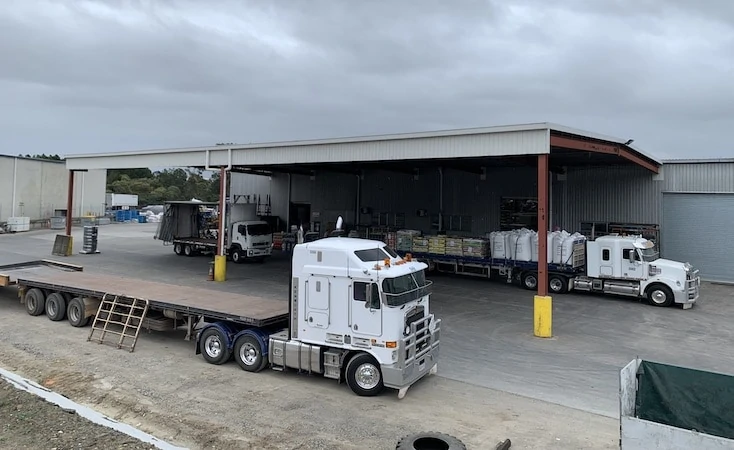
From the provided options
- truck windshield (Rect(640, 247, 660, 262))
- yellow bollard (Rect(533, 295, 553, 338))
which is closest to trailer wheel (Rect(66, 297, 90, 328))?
yellow bollard (Rect(533, 295, 553, 338))

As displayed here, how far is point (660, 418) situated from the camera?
20.8 feet

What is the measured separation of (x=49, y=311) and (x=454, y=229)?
2024cm

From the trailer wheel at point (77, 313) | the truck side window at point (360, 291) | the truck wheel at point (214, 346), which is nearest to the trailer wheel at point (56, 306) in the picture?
the trailer wheel at point (77, 313)

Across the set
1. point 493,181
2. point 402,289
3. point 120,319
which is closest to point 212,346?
point 120,319

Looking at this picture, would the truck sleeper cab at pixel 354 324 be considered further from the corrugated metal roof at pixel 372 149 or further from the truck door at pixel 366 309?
the corrugated metal roof at pixel 372 149

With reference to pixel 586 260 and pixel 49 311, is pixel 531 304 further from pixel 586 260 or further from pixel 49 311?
pixel 49 311

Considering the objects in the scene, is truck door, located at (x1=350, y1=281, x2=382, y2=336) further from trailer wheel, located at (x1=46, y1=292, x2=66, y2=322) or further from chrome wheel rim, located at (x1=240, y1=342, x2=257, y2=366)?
trailer wheel, located at (x1=46, y1=292, x2=66, y2=322)

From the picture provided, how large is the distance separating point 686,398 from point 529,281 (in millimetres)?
15008

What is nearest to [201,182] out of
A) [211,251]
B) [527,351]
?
[211,251]

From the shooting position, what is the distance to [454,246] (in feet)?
75.9

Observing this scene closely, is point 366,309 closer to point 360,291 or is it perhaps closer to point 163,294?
point 360,291

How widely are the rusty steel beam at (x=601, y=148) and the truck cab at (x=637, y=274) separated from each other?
3.32 meters

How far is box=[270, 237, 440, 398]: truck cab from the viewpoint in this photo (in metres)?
8.44

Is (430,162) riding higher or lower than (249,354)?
higher
